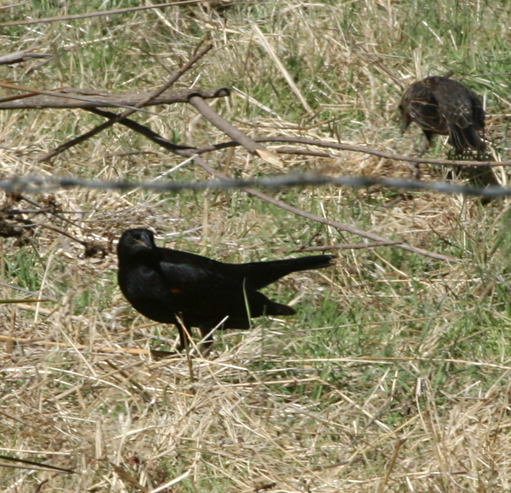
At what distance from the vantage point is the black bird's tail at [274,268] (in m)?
4.69

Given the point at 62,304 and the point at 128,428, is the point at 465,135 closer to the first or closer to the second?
the point at 62,304

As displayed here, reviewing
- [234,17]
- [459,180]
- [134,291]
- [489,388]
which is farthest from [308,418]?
[234,17]

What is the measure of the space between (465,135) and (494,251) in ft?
4.78

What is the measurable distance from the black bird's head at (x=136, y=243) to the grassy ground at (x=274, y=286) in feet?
1.23

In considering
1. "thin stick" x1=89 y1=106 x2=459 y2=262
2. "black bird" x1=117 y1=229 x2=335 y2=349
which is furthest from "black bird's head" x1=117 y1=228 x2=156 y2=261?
"thin stick" x1=89 y1=106 x2=459 y2=262

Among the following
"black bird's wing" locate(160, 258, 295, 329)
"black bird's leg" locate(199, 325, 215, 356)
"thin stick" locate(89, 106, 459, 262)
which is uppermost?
"thin stick" locate(89, 106, 459, 262)

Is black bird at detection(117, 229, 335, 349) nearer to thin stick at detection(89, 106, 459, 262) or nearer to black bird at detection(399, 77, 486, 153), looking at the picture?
thin stick at detection(89, 106, 459, 262)

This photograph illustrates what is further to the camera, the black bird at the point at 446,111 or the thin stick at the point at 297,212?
the black bird at the point at 446,111

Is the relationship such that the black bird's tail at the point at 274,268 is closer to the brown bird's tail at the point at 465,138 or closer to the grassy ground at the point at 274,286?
the grassy ground at the point at 274,286

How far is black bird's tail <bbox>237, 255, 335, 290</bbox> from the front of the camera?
15.4 ft

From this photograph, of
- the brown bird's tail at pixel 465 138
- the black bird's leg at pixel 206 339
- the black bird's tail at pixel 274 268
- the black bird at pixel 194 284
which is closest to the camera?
the black bird's leg at pixel 206 339

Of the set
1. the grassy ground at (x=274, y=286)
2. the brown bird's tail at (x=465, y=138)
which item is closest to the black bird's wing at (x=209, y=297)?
the grassy ground at (x=274, y=286)

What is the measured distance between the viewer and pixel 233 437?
11.7ft

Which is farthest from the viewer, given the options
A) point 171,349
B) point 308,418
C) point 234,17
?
point 234,17
